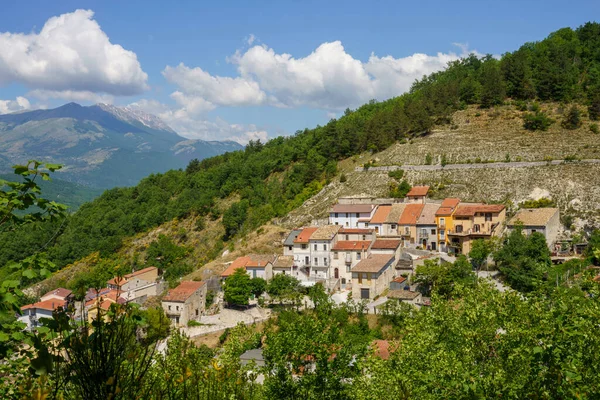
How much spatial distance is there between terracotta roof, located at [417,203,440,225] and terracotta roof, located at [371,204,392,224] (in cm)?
345

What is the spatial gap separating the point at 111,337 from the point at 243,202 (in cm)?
6156

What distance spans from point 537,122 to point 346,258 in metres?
35.5

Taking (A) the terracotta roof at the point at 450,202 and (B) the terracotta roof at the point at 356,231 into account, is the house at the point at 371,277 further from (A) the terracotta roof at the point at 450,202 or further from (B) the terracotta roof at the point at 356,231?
(A) the terracotta roof at the point at 450,202

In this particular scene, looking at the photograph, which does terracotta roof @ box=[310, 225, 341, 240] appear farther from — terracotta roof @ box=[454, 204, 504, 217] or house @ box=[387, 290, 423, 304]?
terracotta roof @ box=[454, 204, 504, 217]

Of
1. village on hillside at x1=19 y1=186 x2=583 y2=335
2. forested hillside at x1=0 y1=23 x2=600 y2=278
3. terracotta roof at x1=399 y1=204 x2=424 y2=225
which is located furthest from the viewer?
forested hillside at x1=0 y1=23 x2=600 y2=278

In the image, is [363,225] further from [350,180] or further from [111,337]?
[111,337]

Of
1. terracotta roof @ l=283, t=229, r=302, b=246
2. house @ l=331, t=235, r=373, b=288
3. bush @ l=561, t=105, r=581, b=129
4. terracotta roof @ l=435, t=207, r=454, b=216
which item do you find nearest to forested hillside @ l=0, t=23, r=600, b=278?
bush @ l=561, t=105, r=581, b=129

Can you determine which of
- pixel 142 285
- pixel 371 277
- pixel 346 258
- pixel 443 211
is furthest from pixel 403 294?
pixel 142 285

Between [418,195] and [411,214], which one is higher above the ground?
[418,195]

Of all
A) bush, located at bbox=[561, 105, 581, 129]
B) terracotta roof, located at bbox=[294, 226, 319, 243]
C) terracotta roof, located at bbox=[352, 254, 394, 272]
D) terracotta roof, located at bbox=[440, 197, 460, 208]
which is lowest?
terracotta roof, located at bbox=[352, 254, 394, 272]

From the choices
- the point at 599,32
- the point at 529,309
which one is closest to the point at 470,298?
the point at 529,309

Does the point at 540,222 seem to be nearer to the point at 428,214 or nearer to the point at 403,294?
the point at 428,214

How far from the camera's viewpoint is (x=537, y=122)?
59.5 m

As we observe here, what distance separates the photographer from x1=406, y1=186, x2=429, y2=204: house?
49.8 meters
